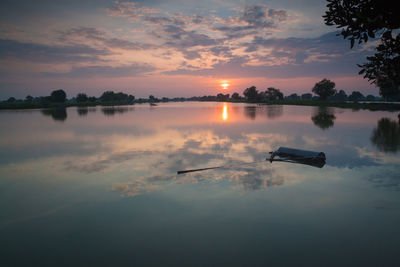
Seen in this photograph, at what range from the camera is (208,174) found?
18.5 m

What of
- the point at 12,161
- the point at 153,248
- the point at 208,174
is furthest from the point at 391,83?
the point at 12,161

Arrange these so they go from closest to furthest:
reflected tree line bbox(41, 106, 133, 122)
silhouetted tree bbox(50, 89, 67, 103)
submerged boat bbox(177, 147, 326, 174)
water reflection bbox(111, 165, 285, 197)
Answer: water reflection bbox(111, 165, 285, 197), submerged boat bbox(177, 147, 326, 174), reflected tree line bbox(41, 106, 133, 122), silhouetted tree bbox(50, 89, 67, 103)

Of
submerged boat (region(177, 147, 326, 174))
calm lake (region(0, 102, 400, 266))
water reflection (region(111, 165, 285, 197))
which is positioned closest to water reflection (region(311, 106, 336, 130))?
calm lake (region(0, 102, 400, 266))

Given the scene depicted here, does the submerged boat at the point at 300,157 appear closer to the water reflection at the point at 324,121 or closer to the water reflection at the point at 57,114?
the water reflection at the point at 324,121

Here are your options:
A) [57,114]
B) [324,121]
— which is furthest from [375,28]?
[57,114]

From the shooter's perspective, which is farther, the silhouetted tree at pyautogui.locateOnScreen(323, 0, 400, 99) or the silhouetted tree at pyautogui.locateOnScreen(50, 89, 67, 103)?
the silhouetted tree at pyautogui.locateOnScreen(50, 89, 67, 103)

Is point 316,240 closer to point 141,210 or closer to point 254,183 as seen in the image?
point 254,183

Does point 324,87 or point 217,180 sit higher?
point 324,87

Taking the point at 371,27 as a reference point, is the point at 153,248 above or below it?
below

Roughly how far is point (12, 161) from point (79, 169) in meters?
9.11

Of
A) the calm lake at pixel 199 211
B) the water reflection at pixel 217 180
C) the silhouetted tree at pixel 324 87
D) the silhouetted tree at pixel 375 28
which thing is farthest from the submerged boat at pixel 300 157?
the silhouetted tree at pixel 324 87

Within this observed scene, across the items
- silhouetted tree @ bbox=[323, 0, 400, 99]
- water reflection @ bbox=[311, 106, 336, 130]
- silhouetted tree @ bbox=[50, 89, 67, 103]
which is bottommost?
water reflection @ bbox=[311, 106, 336, 130]

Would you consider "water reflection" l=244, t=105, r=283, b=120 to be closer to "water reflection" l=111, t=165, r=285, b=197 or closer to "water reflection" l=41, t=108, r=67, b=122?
"water reflection" l=111, t=165, r=285, b=197

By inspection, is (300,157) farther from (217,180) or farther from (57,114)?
(57,114)
